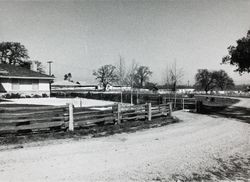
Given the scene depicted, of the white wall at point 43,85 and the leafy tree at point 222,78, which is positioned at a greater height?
the leafy tree at point 222,78

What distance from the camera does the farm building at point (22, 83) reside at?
106 ft

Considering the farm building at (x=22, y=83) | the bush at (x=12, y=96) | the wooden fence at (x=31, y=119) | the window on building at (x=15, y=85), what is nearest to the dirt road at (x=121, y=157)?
the wooden fence at (x=31, y=119)

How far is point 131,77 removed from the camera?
31.6 m

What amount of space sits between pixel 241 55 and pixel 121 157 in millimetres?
17248

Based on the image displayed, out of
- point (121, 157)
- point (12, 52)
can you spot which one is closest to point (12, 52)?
point (12, 52)

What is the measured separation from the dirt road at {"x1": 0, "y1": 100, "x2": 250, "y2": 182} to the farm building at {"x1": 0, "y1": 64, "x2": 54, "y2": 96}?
27042 mm

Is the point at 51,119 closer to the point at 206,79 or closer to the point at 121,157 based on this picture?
the point at 121,157

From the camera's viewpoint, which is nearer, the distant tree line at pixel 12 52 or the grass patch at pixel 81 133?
the grass patch at pixel 81 133

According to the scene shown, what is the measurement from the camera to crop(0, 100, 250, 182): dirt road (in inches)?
216

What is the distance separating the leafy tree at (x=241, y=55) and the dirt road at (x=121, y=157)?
459 inches

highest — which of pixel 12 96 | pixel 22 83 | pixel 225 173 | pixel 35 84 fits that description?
pixel 22 83

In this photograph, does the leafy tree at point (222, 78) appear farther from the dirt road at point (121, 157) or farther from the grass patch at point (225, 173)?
the grass patch at point (225, 173)

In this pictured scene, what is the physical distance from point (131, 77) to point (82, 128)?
69.7 ft

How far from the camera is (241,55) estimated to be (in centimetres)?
2002
